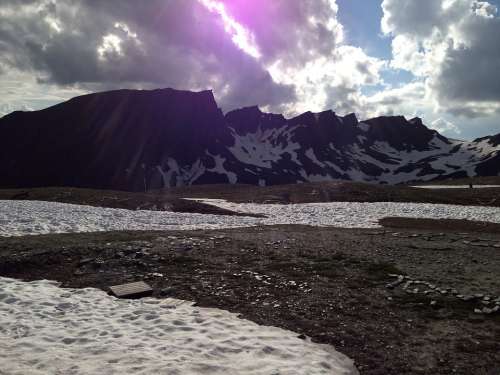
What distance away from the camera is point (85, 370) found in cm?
817

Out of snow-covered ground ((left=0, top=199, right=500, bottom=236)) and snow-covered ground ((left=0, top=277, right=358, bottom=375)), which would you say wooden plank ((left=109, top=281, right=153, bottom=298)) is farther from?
snow-covered ground ((left=0, top=199, right=500, bottom=236))

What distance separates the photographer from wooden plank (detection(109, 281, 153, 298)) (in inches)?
555

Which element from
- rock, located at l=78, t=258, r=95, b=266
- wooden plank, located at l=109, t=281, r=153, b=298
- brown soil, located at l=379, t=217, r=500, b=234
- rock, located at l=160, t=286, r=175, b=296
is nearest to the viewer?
wooden plank, located at l=109, t=281, r=153, b=298

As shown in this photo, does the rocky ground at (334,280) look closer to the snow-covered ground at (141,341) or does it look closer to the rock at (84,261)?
the rock at (84,261)

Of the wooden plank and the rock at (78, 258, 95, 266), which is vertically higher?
the rock at (78, 258, 95, 266)

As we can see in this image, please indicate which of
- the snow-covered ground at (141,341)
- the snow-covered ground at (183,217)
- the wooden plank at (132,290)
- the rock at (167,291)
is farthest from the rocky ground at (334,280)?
the snow-covered ground at (183,217)

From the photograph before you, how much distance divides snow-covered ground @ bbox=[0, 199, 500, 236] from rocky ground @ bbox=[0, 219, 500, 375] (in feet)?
18.1

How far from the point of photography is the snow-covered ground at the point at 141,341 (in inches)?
339

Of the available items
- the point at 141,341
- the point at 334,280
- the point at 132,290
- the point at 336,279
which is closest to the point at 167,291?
the point at 132,290

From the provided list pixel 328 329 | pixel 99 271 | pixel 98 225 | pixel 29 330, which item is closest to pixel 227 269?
pixel 99 271

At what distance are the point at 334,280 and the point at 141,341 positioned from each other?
8.50 m

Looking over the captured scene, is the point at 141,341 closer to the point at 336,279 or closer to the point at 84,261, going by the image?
the point at 336,279

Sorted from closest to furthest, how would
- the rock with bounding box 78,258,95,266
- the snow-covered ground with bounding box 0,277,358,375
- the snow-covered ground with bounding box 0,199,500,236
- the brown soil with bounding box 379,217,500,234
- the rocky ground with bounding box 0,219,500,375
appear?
the snow-covered ground with bounding box 0,277,358,375 < the rocky ground with bounding box 0,219,500,375 < the rock with bounding box 78,258,95,266 < the snow-covered ground with bounding box 0,199,500,236 < the brown soil with bounding box 379,217,500,234

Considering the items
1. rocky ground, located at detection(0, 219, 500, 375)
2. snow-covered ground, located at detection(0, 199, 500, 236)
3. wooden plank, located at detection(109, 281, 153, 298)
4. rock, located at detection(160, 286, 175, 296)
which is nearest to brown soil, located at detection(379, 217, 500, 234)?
snow-covered ground, located at detection(0, 199, 500, 236)
